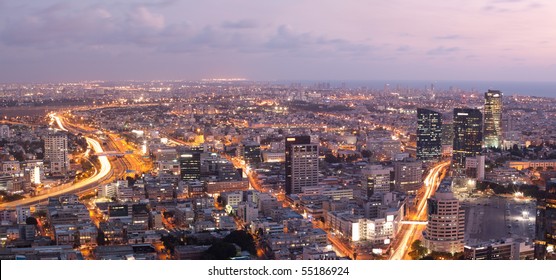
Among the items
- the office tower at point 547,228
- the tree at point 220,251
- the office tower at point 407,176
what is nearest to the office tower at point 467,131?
the office tower at point 407,176

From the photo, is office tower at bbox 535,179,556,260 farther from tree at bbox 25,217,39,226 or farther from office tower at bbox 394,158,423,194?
tree at bbox 25,217,39,226

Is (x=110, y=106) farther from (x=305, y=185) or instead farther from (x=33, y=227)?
(x=33, y=227)

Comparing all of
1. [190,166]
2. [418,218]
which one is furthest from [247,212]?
[190,166]

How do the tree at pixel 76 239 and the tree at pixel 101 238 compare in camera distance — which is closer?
the tree at pixel 76 239

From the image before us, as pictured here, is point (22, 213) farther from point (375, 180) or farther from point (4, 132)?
point (4, 132)

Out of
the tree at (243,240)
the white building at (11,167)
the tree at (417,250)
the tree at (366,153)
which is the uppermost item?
the white building at (11,167)

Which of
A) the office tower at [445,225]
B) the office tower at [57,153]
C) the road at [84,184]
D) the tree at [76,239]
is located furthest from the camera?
the office tower at [57,153]

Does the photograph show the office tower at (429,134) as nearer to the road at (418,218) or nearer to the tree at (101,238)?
the road at (418,218)
